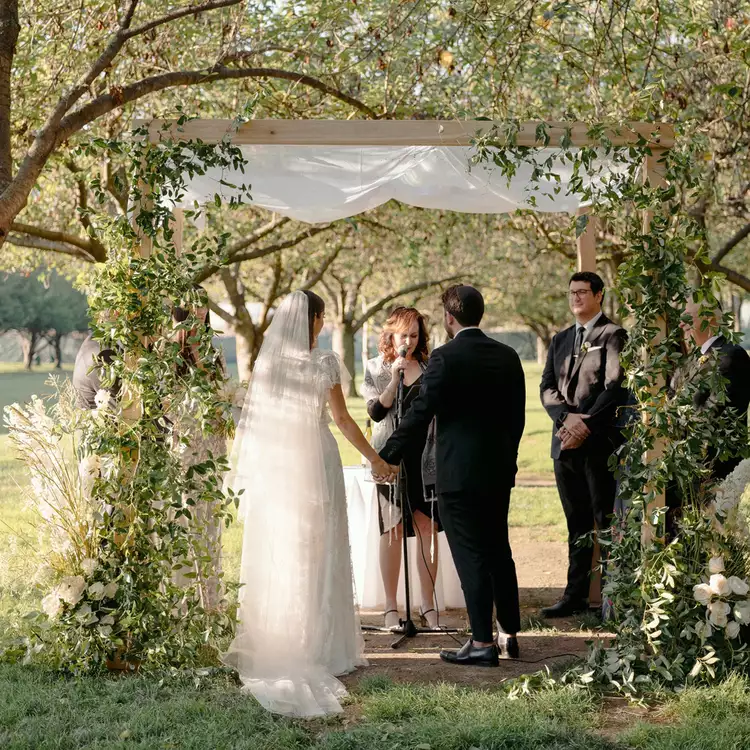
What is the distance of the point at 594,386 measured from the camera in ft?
23.5

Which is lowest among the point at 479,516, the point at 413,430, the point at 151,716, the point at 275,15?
the point at 151,716

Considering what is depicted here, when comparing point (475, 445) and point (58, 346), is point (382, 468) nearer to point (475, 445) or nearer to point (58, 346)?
point (475, 445)

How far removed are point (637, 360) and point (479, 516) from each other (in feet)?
4.12

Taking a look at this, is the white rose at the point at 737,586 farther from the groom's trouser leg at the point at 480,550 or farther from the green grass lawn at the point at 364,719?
the groom's trouser leg at the point at 480,550

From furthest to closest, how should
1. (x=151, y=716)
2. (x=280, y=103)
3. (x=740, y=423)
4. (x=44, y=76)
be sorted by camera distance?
(x=44, y=76) → (x=280, y=103) → (x=740, y=423) → (x=151, y=716)

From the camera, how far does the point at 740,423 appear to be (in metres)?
5.53

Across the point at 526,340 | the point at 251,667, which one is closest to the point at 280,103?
the point at 251,667

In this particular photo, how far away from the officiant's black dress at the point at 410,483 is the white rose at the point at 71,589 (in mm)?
2122

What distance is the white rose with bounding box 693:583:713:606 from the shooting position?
5379 mm

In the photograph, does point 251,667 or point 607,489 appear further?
point 607,489

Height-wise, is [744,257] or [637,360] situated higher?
[744,257]

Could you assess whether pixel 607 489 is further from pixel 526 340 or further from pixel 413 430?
pixel 526 340

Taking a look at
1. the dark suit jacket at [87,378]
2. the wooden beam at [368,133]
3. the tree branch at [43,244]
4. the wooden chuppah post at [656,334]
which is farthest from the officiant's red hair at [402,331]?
the tree branch at [43,244]

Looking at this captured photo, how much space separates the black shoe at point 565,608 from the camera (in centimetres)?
714
